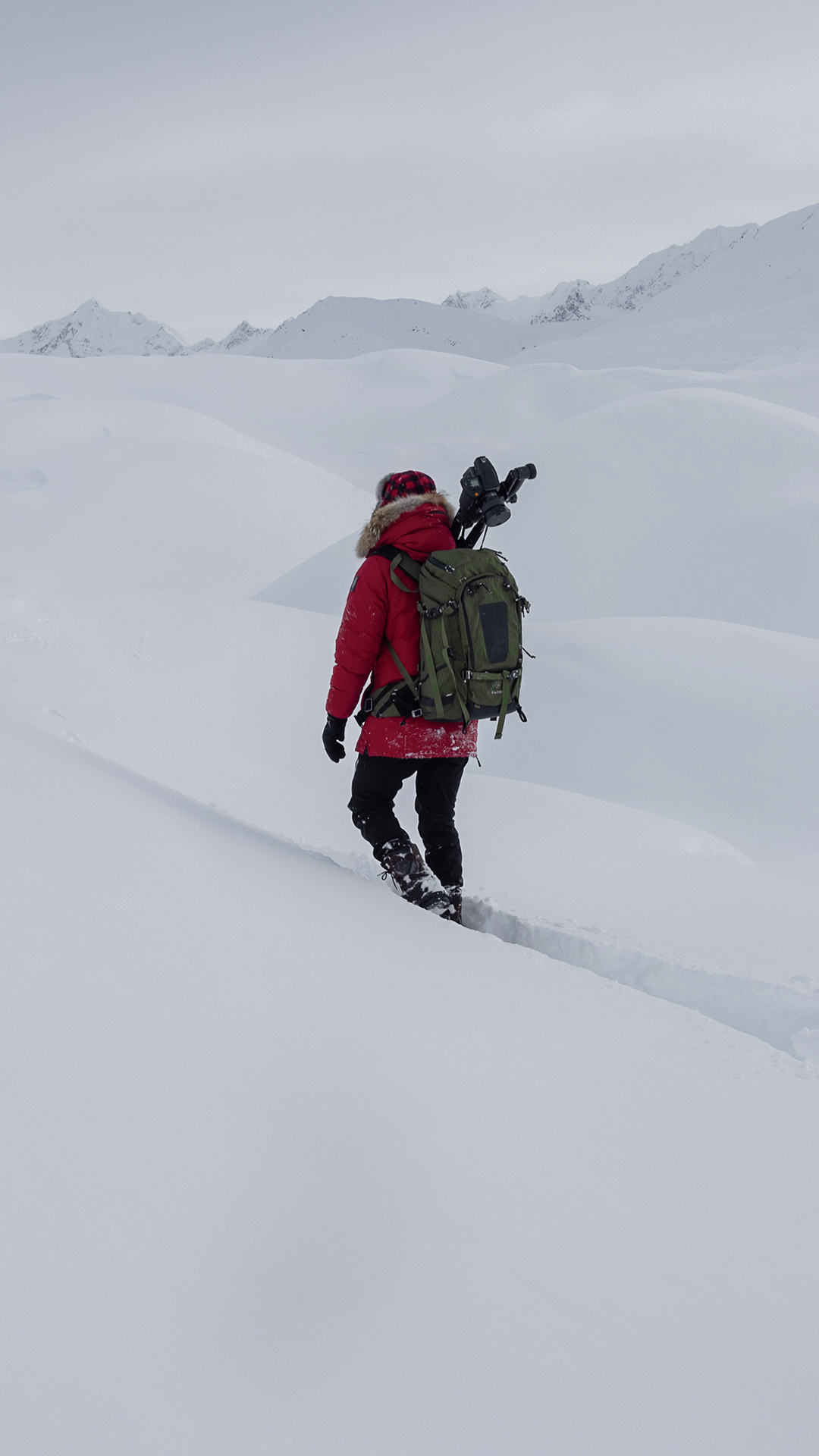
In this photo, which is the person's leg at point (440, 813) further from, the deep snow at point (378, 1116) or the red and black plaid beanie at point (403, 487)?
the red and black plaid beanie at point (403, 487)

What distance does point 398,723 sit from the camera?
2.82 metres

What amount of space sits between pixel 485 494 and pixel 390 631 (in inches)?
20.8

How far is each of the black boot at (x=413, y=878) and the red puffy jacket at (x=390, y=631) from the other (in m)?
0.34

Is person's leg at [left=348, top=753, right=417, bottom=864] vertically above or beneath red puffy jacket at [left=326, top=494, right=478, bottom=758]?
beneath

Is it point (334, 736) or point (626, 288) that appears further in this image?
point (626, 288)

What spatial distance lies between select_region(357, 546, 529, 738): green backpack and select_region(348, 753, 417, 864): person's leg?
29 cm

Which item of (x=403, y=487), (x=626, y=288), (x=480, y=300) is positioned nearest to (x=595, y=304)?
(x=626, y=288)

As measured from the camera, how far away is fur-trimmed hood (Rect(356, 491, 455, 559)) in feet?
8.91

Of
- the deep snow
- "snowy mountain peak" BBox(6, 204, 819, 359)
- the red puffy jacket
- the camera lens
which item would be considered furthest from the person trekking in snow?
"snowy mountain peak" BBox(6, 204, 819, 359)

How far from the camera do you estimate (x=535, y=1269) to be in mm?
1142

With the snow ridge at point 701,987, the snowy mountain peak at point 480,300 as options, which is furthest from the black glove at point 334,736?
the snowy mountain peak at point 480,300

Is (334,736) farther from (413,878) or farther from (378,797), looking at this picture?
(413,878)

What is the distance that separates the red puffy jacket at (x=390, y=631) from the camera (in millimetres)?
2697

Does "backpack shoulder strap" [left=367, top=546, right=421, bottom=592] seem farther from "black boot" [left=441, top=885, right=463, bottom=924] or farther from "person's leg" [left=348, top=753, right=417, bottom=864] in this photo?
"black boot" [left=441, top=885, right=463, bottom=924]
